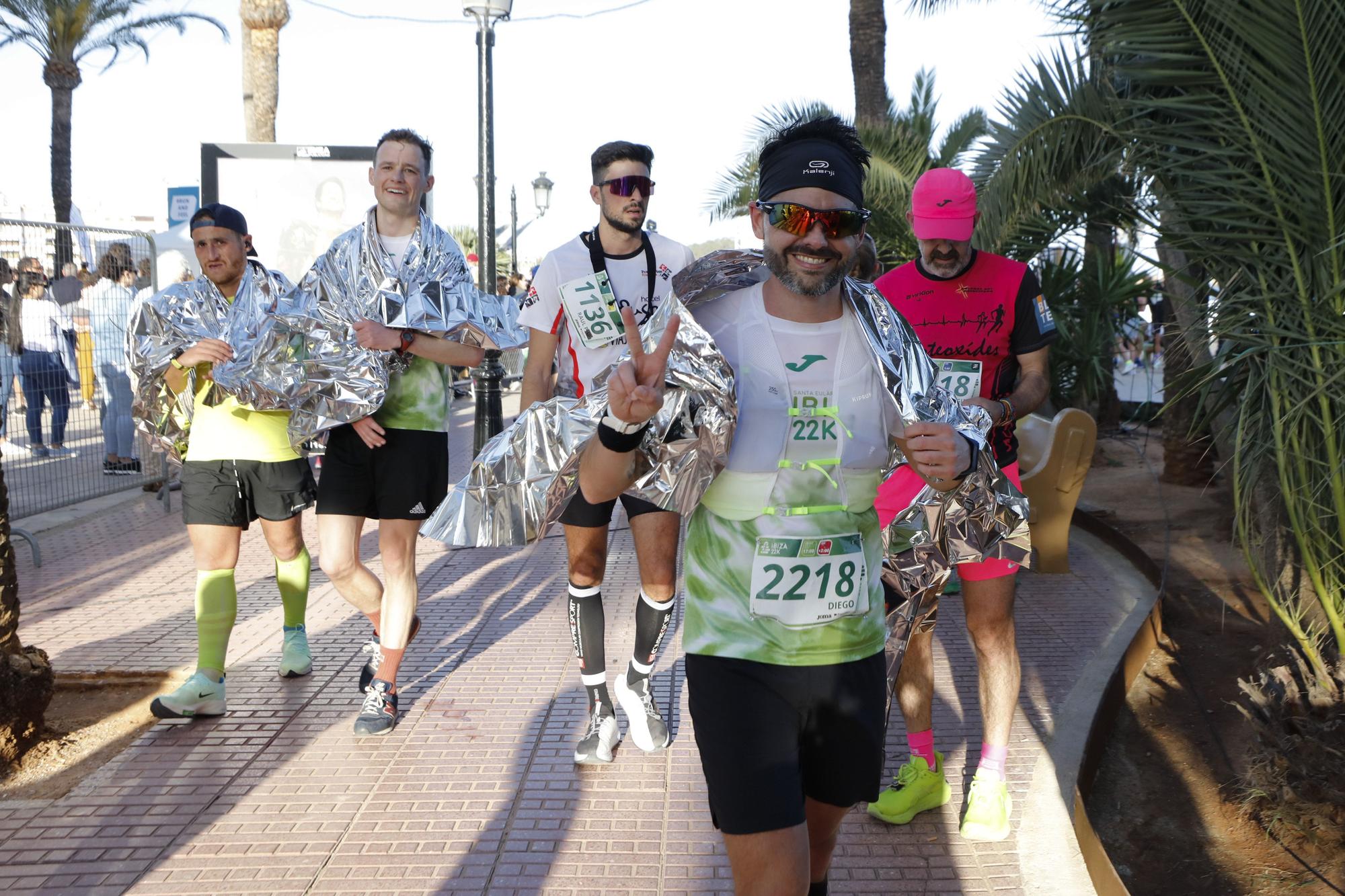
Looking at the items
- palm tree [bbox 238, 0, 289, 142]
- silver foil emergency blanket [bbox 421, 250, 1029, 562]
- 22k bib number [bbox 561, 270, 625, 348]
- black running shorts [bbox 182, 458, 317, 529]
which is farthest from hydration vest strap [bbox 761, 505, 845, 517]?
palm tree [bbox 238, 0, 289, 142]

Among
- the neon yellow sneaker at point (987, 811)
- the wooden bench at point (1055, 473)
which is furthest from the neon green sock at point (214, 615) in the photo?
Result: the wooden bench at point (1055, 473)

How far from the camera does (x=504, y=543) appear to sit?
280 centimetres

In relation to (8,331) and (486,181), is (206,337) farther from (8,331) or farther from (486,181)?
(486,181)

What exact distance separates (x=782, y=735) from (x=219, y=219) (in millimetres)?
3500

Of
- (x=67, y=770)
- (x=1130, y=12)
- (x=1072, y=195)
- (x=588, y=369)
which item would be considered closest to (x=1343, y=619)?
(x=1130, y=12)

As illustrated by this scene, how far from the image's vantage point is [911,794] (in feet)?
13.1

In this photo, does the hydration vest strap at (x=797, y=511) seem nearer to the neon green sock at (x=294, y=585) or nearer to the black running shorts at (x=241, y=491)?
the black running shorts at (x=241, y=491)

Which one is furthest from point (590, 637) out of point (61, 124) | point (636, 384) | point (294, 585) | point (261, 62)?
point (61, 124)

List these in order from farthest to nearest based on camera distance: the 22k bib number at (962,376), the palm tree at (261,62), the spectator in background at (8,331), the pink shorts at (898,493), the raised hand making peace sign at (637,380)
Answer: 1. the palm tree at (261,62)
2. the spectator in background at (8,331)
3. the 22k bib number at (962,376)
4. the pink shorts at (898,493)
5. the raised hand making peace sign at (637,380)

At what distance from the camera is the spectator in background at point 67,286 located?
9.22 metres

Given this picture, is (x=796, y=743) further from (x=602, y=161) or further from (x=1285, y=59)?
(x=1285, y=59)

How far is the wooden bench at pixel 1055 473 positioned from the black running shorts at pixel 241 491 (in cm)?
427

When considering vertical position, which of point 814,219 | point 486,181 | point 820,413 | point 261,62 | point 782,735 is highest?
point 261,62

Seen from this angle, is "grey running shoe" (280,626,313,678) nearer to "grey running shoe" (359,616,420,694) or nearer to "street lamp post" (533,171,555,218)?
"grey running shoe" (359,616,420,694)
